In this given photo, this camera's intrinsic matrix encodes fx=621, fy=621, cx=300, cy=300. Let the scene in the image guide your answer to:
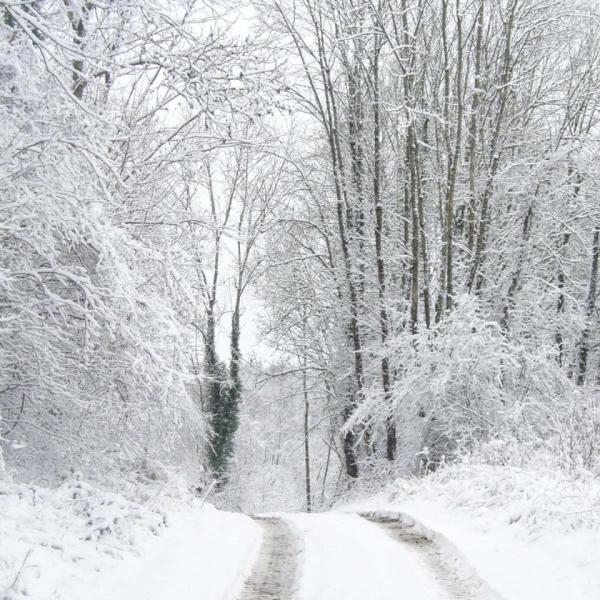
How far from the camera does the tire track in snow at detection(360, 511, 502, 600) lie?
551 cm

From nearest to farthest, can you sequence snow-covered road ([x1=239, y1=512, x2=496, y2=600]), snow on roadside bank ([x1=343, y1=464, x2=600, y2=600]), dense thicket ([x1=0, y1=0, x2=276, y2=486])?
snow on roadside bank ([x1=343, y1=464, x2=600, y2=600]) < snow-covered road ([x1=239, y1=512, x2=496, y2=600]) < dense thicket ([x1=0, y1=0, x2=276, y2=486])

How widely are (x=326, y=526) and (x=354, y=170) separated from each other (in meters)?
12.6

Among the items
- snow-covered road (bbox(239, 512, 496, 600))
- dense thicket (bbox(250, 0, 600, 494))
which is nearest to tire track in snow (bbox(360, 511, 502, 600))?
snow-covered road (bbox(239, 512, 496, 600))

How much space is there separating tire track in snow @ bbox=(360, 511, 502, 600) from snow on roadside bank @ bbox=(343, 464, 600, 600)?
87mm

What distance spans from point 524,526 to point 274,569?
286 cm

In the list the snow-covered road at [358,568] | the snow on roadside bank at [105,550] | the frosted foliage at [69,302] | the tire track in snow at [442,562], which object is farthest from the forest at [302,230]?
the snow-covered road at [358,568]

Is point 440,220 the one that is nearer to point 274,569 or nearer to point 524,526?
point 524,526

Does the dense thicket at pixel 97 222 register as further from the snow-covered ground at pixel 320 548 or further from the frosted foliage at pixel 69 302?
the snow-covered ground at pixel 320 548

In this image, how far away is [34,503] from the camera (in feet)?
23.6

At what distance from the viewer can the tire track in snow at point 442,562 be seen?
5507 mm

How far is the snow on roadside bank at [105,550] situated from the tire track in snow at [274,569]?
0.46 feet

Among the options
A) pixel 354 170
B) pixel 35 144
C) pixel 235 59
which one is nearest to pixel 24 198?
pixel 35 144

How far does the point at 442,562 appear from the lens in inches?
264

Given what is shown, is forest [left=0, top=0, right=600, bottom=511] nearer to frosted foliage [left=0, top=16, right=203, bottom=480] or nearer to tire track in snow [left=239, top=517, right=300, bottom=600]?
frosted foliage [left=0, top=16, right=203, bottom=480]
